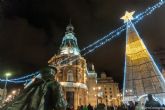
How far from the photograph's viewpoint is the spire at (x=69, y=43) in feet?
183

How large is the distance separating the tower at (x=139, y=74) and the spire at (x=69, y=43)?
3126 centimetres

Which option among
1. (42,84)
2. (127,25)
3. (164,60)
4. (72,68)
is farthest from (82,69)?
(42,84)

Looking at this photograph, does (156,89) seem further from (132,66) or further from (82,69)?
(82,69)

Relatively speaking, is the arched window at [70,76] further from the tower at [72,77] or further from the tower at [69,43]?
the tower at [69,43]

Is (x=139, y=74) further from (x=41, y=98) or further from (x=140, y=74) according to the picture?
(x=41, y=98)

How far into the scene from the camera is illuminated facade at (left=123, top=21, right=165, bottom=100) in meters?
22.0

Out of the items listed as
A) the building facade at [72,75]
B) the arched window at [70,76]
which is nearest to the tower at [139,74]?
the building facade at [72,75]

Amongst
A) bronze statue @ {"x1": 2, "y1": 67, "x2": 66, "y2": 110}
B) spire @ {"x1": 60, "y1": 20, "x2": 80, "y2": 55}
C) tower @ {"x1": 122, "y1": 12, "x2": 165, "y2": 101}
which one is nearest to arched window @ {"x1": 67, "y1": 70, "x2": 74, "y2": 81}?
spire @ {"x1": 60, "y1": 20, "x2": 80, "y2": 55}

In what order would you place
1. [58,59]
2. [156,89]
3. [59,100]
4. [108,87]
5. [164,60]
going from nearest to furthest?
[59,100] < [156,89] < [58,59] < [164,60] < [108,87]

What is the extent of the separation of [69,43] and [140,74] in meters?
37.0

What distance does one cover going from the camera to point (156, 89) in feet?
71.3

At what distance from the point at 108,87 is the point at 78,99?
149 ft

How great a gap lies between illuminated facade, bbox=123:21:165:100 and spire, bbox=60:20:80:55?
3136cm

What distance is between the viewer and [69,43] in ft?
191
